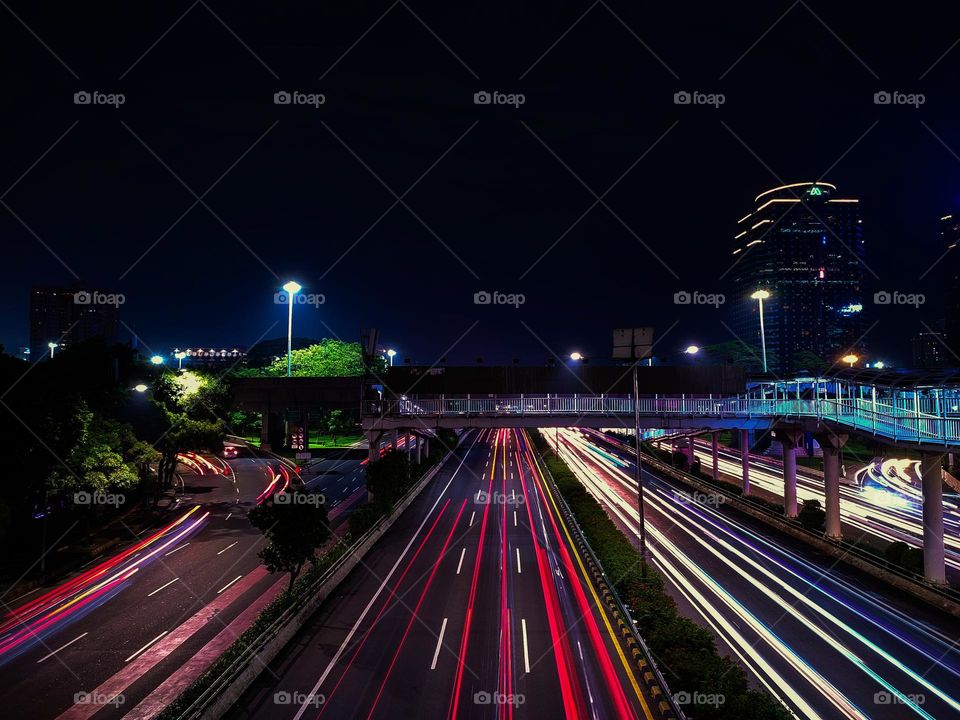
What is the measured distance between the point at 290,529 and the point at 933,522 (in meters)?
24.0

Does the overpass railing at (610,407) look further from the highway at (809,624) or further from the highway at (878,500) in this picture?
the highway at (878,500)

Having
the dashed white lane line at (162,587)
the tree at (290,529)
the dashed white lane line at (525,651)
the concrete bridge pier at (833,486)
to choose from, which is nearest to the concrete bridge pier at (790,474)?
the concrete bridge pier at (833,486)

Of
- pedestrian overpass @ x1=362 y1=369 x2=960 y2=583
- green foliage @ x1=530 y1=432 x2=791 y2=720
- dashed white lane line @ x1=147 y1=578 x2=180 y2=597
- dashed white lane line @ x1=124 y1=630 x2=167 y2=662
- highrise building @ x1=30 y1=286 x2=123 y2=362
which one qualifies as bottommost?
dashed white lane line @ x1=124 y1=630 x2=167 y2=662

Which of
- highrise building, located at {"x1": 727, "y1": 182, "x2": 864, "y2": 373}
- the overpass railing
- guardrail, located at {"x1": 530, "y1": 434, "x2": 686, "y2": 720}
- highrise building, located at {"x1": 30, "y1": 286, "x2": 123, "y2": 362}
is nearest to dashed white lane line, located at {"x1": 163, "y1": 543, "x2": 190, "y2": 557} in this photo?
the overpass railing

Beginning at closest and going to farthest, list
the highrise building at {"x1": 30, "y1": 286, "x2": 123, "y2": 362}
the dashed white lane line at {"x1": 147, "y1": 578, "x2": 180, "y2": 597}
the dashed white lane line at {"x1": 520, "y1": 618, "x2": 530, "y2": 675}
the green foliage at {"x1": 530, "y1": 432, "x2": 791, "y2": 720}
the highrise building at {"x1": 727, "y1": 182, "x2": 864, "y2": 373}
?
the green foliage at {"x1": 530, "y1": 432, "x2": 791, "y2": 720} < the dashed white lane line at {"x1": 520, "y1": 618, "x2": 530, "y2": 675} < the dashed white lane line at {"x1": 147, "y1": 578, "x2": 180, "y2": 597} < the highrise building at {"x1": 30, "y1": 286, "x2": 123, "y2": 362} < the highrise building at {"x1": 727, "y1": 182, "x2": 864, "y2": 373}

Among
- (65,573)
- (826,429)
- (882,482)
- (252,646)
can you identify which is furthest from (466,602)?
(882,482)

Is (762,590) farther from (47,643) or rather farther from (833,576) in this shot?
(47,643)

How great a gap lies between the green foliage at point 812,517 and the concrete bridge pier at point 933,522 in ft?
25.0

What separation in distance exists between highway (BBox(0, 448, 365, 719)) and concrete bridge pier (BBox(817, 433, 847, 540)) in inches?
1065

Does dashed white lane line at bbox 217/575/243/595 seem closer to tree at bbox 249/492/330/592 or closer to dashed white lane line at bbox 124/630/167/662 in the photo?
dashed white lane line at bbox 124/630/167/662

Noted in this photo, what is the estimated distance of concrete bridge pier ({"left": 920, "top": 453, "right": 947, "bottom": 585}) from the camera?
20.5 metres

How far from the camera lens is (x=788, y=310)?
185 metres

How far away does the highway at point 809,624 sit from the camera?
1395cm

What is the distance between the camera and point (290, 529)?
18.9 m
